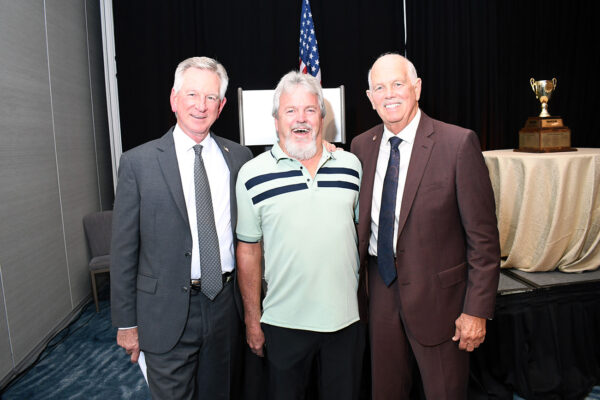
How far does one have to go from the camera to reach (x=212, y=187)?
5.22ft

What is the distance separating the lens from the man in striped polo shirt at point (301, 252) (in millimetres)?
1439

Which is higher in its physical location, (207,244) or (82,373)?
(207,244)

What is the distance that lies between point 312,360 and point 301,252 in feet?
1.39

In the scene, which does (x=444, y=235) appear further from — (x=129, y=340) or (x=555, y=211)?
(x=555, y=211)

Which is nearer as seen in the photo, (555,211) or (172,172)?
(172,172)

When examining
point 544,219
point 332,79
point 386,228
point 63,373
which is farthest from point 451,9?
point 63,373

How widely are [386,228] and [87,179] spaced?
3.61 m

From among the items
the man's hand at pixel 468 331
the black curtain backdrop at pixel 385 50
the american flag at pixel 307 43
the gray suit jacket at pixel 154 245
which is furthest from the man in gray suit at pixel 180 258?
the black curtain backdrop at pixel 385 50

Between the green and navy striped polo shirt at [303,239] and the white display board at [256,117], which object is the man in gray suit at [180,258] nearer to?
the green and navy striped polo shirt at [303,239]

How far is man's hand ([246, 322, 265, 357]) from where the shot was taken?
1.59 metres

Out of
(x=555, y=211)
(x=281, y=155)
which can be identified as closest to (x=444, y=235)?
(x=281, y=155)

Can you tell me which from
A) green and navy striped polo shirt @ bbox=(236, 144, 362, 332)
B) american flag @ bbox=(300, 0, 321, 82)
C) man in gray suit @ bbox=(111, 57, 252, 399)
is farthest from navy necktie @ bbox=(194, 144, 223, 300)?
american flag @ bbox=(300, 0, 321, 82)

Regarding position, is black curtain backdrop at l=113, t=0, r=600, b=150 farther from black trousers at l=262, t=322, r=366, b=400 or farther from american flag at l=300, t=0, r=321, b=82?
Result: black trousers at l=262, t=322, r=366, b=400

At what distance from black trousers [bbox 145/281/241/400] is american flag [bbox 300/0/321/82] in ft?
12.3
